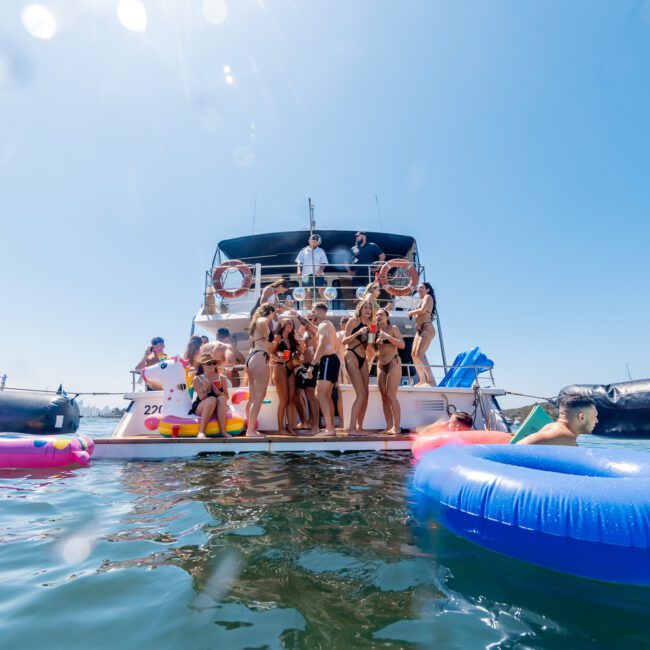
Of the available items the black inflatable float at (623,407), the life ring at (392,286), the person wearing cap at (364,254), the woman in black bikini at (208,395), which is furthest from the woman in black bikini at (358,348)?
the black inflatable float at (623,407)

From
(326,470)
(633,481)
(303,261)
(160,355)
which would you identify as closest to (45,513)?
(326,470)

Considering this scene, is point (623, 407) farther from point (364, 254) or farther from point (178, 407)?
point (178, 407)

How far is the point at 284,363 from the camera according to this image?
5902mm

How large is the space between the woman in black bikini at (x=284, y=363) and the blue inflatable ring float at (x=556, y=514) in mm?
3499

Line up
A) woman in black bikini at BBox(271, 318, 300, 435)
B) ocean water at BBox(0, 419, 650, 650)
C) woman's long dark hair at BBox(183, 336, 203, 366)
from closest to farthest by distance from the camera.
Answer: ocean water at BBox(0, 419, 650, 650)
woman in black bikini at BBox(271, 318, 300, 435)
woman's long dark hair at BBox(183, 336, 203, 366)

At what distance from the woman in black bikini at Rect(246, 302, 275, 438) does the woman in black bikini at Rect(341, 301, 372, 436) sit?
1.14 metres

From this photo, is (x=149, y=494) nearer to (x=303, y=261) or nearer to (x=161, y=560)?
(x=161, y=560)

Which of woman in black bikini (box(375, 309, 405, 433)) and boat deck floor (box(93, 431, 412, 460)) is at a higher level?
woman in black bikini (box(375, 309, 405, 433))

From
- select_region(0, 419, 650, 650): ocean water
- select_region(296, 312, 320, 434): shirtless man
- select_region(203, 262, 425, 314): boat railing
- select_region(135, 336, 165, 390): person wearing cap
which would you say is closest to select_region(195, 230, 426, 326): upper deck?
select_region(203, 262, 425, 314): boat railing

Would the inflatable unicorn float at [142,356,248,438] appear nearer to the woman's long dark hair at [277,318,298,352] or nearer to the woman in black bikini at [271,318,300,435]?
the woman in black bikini at [271,318,300,435]

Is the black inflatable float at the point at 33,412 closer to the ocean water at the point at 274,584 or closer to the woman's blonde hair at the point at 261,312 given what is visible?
the woman's blonde hair at the point at 261,312

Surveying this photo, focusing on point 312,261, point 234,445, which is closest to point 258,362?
point 234,445

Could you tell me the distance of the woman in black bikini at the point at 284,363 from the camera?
5855mm

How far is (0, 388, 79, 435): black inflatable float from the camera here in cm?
793
